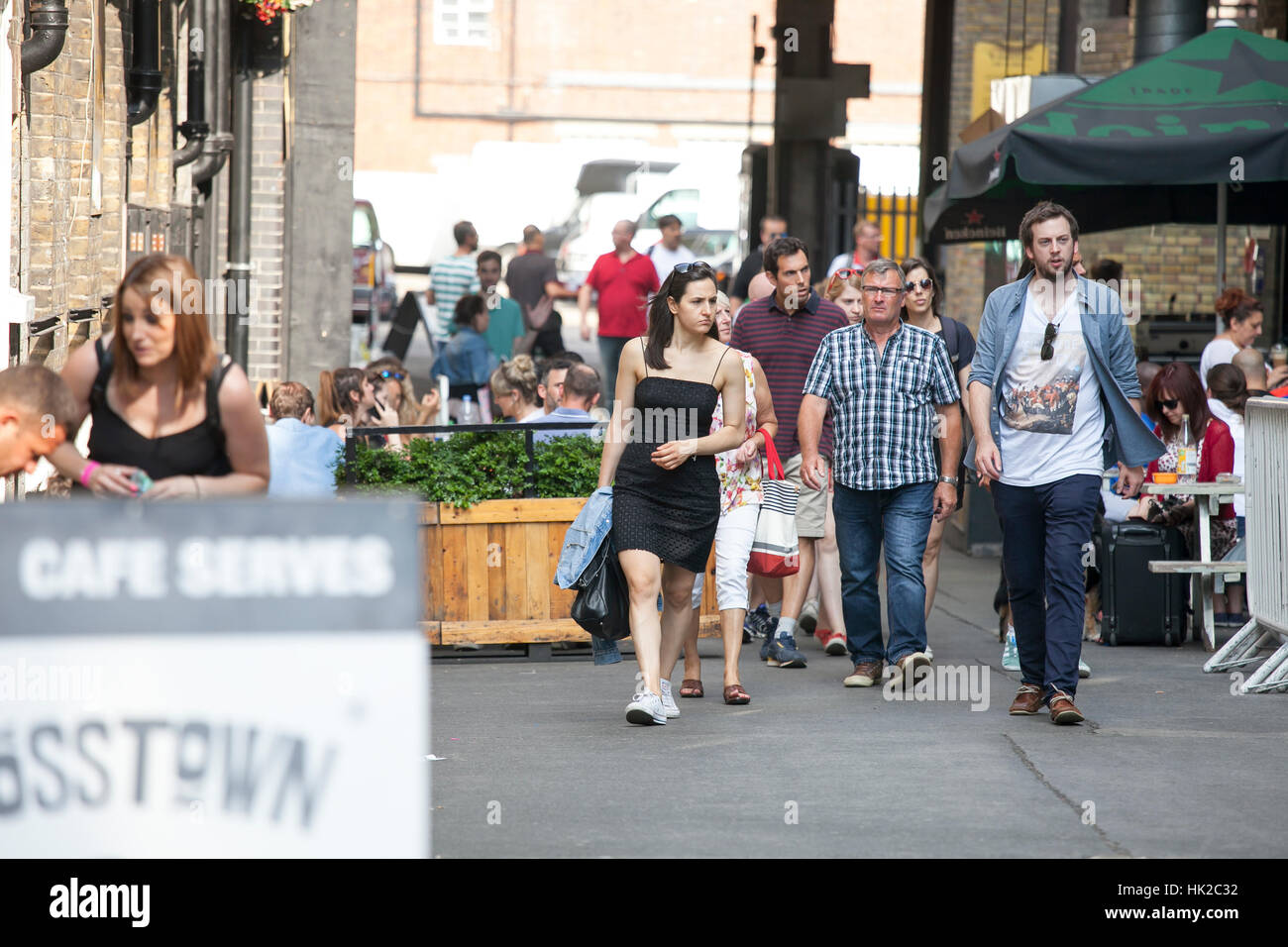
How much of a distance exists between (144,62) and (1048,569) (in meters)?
6.42

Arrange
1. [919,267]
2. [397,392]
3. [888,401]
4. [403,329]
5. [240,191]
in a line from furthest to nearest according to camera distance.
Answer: [403,329] < [240,191] < [397,392] < [919,267] < [888,401]

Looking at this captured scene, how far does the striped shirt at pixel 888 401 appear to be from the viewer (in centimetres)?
791

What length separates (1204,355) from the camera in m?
11.9

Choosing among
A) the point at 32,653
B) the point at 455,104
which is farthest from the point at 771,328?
the point at 455,104

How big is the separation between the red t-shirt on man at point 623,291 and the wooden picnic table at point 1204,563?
25.4 ft

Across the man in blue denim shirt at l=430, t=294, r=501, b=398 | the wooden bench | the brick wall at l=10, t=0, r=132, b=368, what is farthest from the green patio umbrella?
the brick wall at l=10, t=0, r=132, b=368

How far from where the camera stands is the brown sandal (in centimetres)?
773

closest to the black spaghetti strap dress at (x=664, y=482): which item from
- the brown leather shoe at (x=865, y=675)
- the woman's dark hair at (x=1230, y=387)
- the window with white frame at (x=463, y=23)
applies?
the brown leather shoe at (x=865, y=675)

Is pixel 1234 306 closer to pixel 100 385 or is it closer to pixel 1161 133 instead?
pixel 1161 133

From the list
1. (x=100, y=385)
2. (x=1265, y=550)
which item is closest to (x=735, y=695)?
(x=1265, y=550)

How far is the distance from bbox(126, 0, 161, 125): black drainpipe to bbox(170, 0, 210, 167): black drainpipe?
1.70 m

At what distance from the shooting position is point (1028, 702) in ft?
24.0

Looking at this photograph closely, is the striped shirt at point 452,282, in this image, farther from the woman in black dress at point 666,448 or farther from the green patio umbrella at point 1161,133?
the woman in black dress at point 666,448
